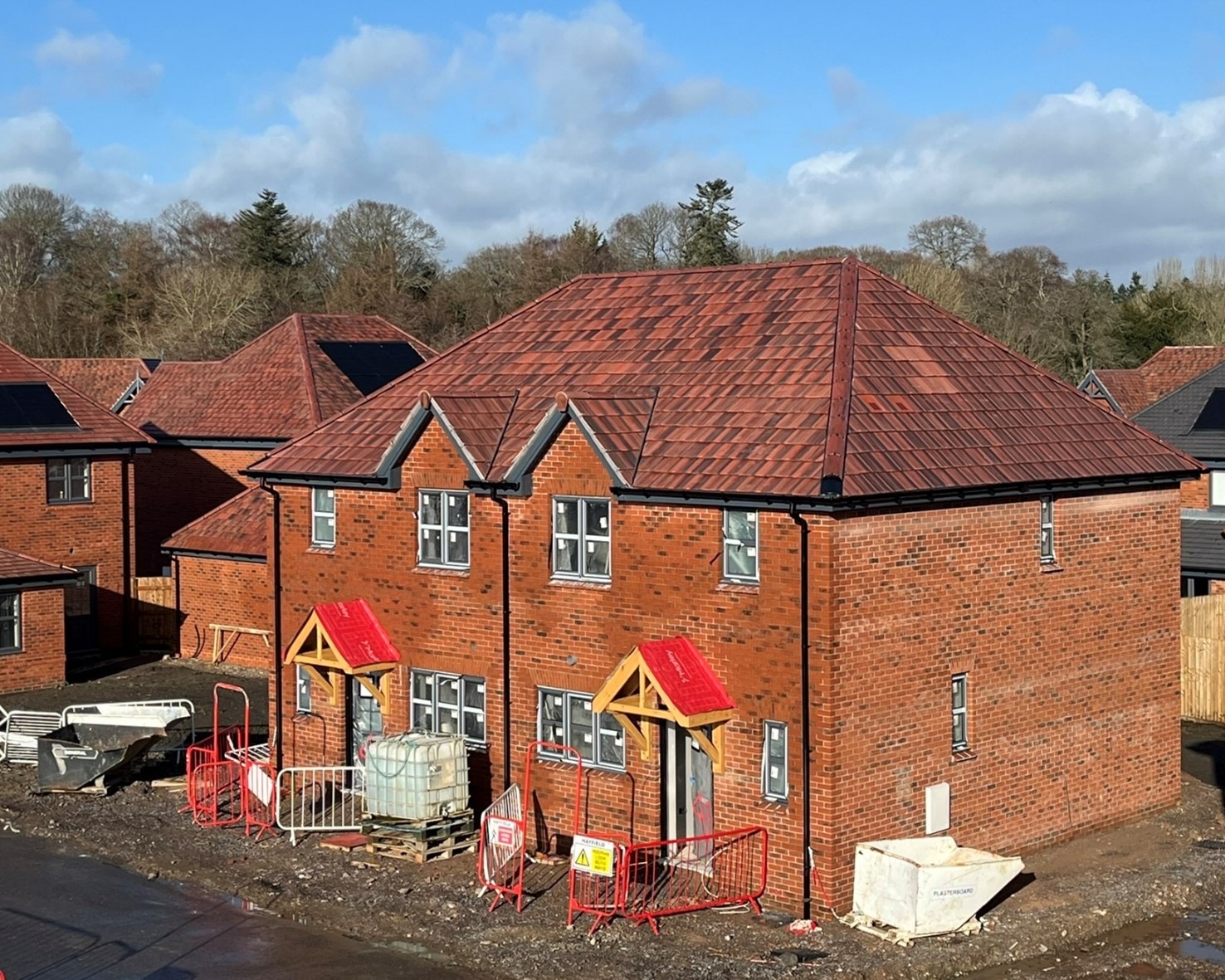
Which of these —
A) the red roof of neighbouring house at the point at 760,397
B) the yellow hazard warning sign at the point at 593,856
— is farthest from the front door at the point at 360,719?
the yellow hazard warning sign at the point at 593,856

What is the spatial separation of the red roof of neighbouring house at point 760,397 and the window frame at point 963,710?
8.31 feet

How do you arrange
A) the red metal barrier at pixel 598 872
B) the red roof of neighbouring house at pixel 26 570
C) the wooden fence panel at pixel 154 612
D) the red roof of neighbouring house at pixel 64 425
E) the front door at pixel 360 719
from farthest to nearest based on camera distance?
the wooden fence panel at pixel 154 612
the red roof of neighbouring house at pixel 64 425
the red roof of neighbouring house at pixel 26 570
the front door at pixel 360 719
the red metal barrier at pixel 598 872

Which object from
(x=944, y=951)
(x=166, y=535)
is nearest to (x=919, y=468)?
(x=944, y=951)

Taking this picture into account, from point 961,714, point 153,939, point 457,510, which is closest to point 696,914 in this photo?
point 961,714

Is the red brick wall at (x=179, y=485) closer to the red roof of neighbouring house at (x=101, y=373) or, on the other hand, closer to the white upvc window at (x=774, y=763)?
the red roof of neighbouring house at (x=101, y=373)

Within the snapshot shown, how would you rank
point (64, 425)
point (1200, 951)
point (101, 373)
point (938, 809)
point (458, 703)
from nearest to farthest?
point (1200, 951) < point (938, 809) < point (458, 703) < point (64, 425) < point (101, 373)

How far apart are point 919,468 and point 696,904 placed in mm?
5917

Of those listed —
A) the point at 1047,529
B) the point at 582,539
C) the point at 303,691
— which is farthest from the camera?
the point at 303,691

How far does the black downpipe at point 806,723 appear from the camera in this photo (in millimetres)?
19766

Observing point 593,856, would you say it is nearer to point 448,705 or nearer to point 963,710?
point 448,705

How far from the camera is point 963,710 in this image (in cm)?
2173

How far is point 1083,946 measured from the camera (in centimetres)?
1909

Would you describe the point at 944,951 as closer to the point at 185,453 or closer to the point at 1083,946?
the point at 1083,946

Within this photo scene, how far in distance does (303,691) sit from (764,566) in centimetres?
925
